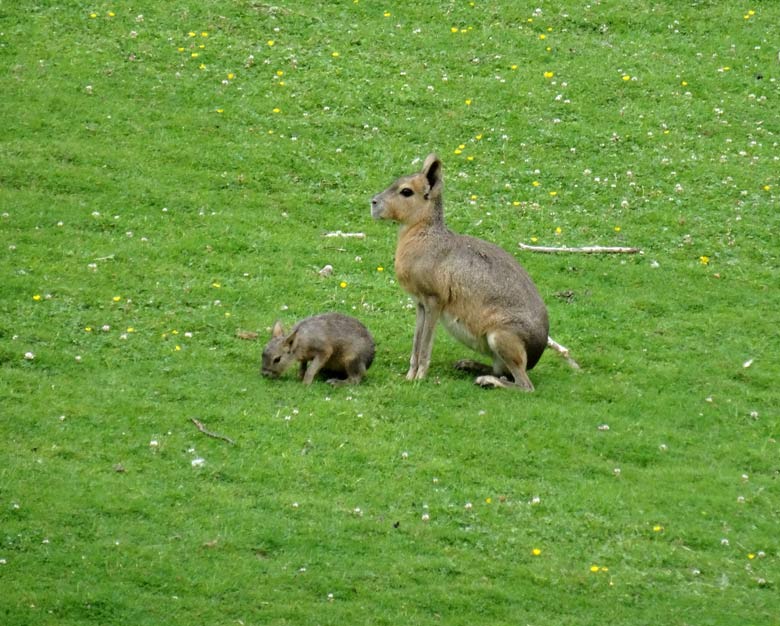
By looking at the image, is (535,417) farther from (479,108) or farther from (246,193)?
(479,108)

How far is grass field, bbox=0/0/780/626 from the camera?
34.0ft

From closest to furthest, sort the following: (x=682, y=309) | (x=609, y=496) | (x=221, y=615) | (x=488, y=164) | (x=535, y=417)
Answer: (x=221, y=615) → (x=609, y=496) → (x=535, y=417) → (x=682, y=309) → (x=488, y=164)

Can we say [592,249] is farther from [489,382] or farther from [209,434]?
[209,434]

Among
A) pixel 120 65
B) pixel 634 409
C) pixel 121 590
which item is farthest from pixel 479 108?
pixel 121 590

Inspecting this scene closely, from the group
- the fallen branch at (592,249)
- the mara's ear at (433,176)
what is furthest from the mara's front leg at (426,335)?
the fallen branch at (592,249)

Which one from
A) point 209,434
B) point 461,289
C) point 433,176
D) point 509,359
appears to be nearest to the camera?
point 209,434

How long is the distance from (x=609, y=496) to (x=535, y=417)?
1500mm

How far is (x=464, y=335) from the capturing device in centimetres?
1370

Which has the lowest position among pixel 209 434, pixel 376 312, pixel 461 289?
pixel 376 312

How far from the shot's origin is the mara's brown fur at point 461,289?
13.4 metres

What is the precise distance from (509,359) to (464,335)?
1.81 ft

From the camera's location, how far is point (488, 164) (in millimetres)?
19641

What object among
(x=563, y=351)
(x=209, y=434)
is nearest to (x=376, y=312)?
(x=563, y=351)

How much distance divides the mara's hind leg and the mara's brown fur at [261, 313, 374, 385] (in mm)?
1126
